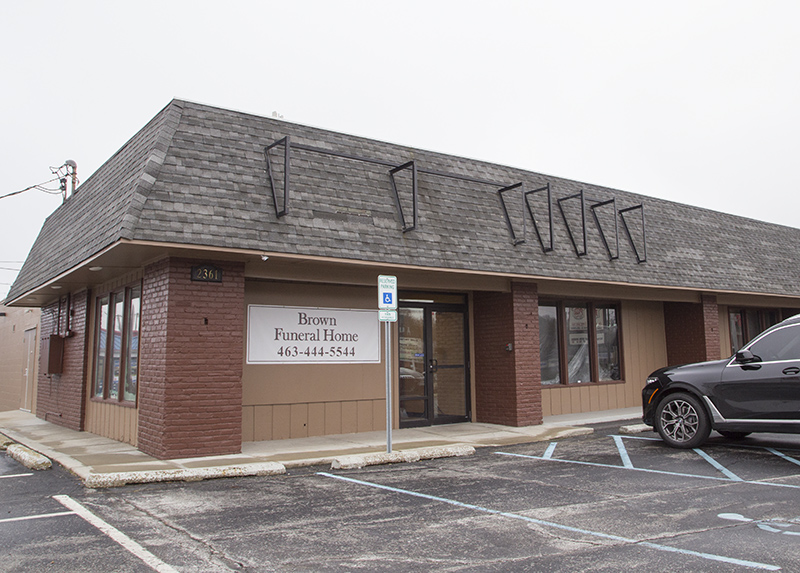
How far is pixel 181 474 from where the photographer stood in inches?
309

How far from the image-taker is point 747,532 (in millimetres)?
5266

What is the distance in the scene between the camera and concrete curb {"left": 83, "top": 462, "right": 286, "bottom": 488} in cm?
754

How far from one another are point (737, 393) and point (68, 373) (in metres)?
13.1

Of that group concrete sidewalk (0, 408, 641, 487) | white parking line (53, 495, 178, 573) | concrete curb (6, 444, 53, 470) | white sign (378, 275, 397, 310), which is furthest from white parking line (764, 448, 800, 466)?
concrete curb (6, 444, 53, 470)

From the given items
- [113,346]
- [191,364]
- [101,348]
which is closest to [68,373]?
[101,348]

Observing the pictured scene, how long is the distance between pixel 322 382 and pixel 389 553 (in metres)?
6.90

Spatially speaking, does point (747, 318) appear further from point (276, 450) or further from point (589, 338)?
point (276, 450)

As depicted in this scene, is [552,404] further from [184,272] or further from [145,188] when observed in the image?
[145,188]

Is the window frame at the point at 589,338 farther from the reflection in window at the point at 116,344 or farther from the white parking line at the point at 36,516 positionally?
the white parking line at the point at 36,516

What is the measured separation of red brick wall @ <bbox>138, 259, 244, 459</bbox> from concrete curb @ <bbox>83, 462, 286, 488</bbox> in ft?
4.19

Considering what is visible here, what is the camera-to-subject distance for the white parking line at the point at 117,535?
4.64 metres

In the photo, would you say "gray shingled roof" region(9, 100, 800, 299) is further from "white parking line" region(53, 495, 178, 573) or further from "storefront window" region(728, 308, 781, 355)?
"white parking line" region(53, 495, 178, 573)

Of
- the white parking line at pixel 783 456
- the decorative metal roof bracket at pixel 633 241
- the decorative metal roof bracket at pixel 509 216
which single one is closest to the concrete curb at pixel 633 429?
the white parking line at pixel 783 456

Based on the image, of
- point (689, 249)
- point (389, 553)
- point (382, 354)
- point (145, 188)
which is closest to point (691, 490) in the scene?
point (389, 553)
